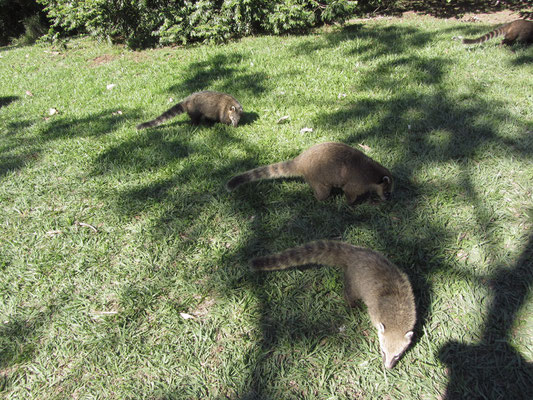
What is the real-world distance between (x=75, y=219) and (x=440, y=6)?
46.1 feet

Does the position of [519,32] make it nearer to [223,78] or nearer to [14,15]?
[223,78]

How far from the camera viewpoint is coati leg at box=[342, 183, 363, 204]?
3.44 m

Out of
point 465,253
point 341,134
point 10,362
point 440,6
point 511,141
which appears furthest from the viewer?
point 440,6

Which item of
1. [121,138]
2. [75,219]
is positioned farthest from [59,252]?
[121,138]

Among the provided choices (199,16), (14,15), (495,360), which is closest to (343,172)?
(495,360)

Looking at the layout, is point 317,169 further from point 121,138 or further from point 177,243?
point 121,138

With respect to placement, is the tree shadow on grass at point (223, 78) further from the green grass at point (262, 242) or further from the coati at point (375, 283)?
the coati at point (375, 283)

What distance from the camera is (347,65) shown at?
6910 mm

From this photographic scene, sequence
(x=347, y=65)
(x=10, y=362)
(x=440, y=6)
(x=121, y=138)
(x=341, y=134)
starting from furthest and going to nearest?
(x=440, y=6) < (x=347, y=65) < (x=121, y=138) < (x=341, y=134) < (x=10, y=362)

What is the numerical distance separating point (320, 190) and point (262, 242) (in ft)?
2.90

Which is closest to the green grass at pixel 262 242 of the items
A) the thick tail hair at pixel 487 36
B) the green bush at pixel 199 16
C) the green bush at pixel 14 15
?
the thick tail hair at pixel 487 36

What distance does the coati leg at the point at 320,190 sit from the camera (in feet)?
11.7

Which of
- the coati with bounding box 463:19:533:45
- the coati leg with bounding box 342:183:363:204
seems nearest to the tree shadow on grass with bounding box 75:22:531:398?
the coati leg with bounding box 342:183:363:204

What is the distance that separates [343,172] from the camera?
3412mm
